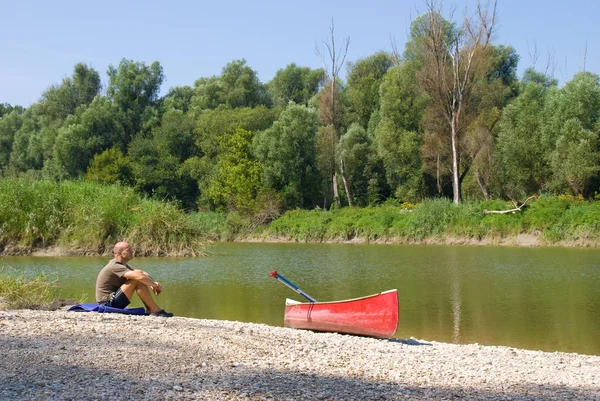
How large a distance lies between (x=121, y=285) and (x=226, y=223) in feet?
105

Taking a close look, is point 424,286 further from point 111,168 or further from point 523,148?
point 111,168

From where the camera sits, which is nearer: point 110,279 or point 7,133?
point 110,279

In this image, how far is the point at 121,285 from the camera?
10.6 meters

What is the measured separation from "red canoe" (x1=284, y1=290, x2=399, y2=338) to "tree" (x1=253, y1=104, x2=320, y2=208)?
34.5 meters

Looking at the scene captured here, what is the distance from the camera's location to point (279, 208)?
149 feet

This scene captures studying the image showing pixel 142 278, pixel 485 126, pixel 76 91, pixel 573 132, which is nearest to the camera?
pixel 142 278

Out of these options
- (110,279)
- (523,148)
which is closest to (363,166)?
(523,148)

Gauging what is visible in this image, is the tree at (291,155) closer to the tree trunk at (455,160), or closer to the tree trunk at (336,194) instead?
the tree trunk at (336,194)

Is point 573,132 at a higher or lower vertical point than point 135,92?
lower

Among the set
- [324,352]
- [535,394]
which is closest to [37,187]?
[324,352]

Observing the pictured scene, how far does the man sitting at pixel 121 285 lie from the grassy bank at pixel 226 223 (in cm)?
1589

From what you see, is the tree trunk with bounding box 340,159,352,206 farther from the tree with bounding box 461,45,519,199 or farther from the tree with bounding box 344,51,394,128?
the tree with bounding box 461,45,519,199

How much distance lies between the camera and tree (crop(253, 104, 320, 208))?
4684 centimetres

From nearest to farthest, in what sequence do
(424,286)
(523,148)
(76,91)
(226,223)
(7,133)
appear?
(424,286)
(523,148)
(226,223)
(76,91)
(7,133)
